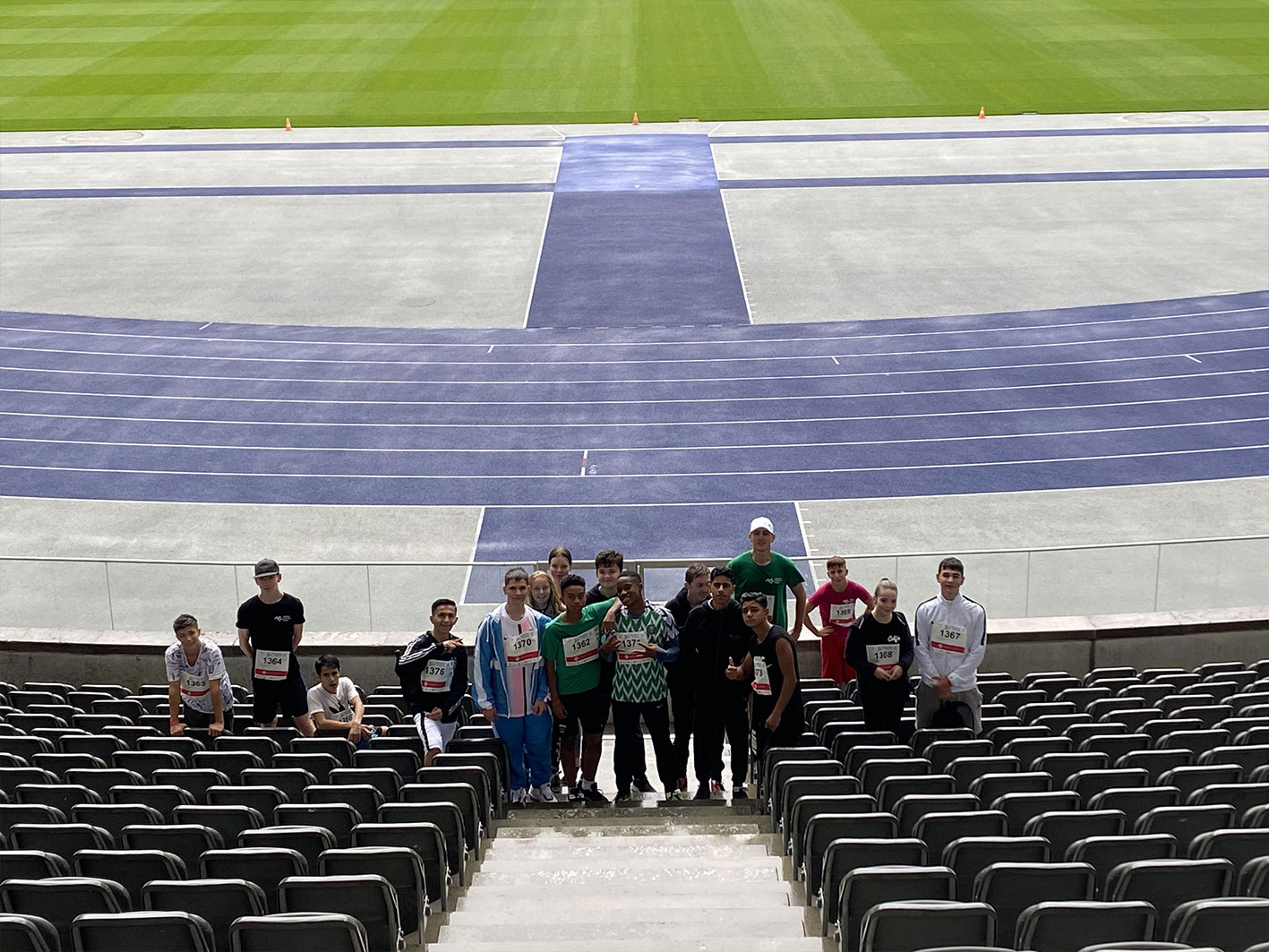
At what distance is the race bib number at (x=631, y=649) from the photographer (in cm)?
960

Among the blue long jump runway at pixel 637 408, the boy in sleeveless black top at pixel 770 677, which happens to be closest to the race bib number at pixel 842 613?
the boy in sleeveless black top at pixel 770 677

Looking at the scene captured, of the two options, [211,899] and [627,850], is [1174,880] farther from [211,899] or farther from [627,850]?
[211,899]

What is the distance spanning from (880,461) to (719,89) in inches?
1275

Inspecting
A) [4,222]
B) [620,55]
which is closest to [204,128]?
[4,222]

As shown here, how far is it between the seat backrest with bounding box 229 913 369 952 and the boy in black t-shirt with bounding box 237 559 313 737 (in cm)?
471

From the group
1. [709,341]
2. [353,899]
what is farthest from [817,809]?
[709,341]

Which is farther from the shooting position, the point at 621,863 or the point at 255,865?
the point at 621,863

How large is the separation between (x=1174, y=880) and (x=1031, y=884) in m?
0.55

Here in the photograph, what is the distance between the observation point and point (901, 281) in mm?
29719

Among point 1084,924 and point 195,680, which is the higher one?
point 195,680

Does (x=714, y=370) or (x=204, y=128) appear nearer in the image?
(x=714, y=370)

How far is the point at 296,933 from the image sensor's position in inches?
211

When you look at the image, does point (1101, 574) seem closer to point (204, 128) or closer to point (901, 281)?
point (901, 281)

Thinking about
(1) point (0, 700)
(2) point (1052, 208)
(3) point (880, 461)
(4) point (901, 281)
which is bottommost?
(1) point (0, 700)
